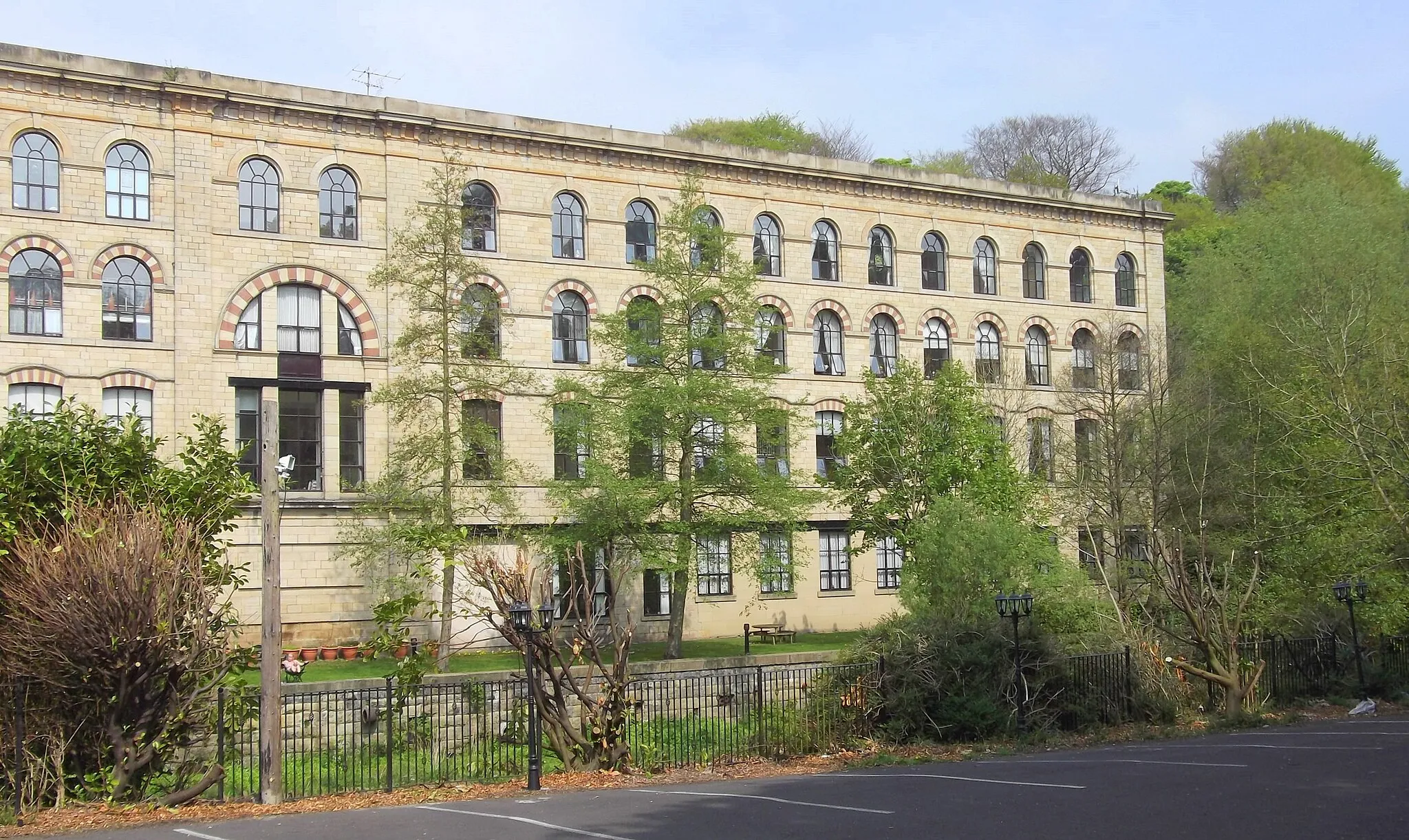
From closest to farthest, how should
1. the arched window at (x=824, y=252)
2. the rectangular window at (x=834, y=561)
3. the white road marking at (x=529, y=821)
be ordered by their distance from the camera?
the white road marking at (x=529, y=821) < the rectangular window at (x=834, y=561) < the arched window at (x=824, y=252)

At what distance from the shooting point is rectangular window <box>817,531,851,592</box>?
126ft

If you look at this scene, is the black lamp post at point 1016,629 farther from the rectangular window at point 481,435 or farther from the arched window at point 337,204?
the arched window at point 337,204

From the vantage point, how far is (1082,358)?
42.6 meters

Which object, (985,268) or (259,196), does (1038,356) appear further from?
(259,196)

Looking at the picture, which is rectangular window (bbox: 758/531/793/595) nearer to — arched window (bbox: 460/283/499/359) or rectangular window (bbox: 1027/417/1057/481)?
arched window (bbox: 460/283/499/359)

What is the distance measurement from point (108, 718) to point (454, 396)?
15.0 meters

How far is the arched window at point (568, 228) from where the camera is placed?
1374 inches

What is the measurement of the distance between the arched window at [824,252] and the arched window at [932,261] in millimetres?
3135

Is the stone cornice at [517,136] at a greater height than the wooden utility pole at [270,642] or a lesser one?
greater

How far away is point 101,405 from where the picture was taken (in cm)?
2950

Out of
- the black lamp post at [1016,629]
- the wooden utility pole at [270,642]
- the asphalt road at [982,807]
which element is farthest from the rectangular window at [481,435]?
the asphalt road at [982,807]

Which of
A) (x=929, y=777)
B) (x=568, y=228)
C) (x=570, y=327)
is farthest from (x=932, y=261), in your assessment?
(x=929, y=777)

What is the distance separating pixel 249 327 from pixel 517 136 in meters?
8.55

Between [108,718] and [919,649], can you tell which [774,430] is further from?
[108,718]
